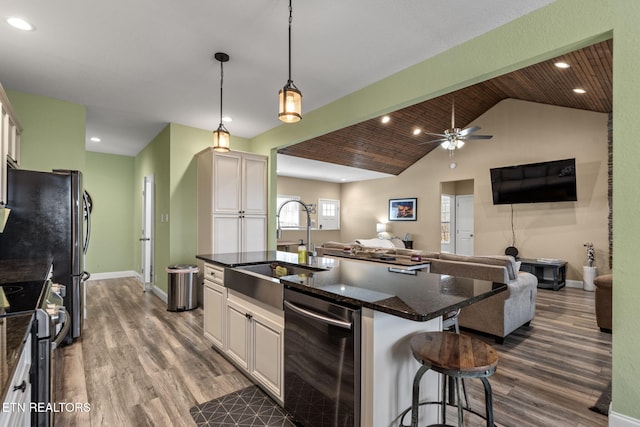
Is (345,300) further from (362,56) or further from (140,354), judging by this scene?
(140,354)

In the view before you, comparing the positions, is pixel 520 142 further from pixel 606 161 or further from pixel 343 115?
pixel 343 115

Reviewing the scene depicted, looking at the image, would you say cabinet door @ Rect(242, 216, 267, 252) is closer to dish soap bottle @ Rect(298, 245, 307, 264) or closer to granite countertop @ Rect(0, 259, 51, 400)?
dish soap bottle @ Rect(298, 245, 307, 264)

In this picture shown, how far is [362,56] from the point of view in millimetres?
2740

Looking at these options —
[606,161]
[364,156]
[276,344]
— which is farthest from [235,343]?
[606,161]

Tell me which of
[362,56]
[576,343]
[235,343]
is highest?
[362,56]

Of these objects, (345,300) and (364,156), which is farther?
(364,156)

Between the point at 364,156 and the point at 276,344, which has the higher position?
the point at 364,156

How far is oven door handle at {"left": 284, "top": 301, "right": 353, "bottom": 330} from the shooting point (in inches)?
59.1

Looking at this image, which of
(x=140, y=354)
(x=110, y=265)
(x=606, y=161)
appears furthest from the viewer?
(x=110, y=265)

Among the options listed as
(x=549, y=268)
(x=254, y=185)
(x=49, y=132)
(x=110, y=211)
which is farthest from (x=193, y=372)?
(x=549, y=268)

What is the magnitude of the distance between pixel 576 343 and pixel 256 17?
4.30 meters

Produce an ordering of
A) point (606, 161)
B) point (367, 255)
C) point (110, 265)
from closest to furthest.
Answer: point (367, 255)
point (606, 161)
point (110, 265)

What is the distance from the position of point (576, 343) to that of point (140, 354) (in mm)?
4385

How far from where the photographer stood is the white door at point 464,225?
26.8ft
